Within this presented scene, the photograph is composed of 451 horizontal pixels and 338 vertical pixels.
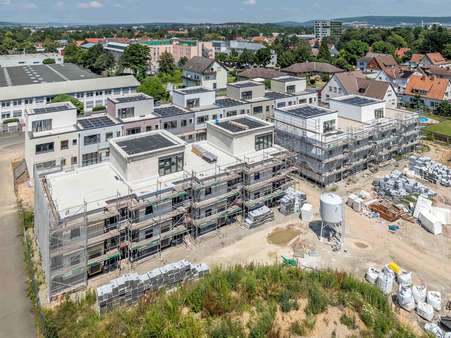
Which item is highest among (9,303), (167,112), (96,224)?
(167,112)

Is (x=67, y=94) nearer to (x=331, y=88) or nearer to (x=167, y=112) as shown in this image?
(x=167, y=112)

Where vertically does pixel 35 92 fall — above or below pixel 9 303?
above

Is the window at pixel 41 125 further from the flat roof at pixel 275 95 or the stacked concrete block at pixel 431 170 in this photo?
the stacked concrete block at pixel 431 170

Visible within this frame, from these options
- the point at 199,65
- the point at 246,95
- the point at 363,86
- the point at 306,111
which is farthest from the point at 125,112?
the point at 199,65

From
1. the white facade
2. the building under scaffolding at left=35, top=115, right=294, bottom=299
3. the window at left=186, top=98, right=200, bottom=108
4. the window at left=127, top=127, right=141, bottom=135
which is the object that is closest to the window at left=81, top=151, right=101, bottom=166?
the window at left=127, top=127, right=141, bottom=135

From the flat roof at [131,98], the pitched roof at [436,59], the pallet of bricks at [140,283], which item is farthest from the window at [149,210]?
the pitched roof at [436,59]

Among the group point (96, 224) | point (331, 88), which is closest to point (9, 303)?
point (96, 224)
